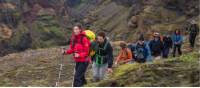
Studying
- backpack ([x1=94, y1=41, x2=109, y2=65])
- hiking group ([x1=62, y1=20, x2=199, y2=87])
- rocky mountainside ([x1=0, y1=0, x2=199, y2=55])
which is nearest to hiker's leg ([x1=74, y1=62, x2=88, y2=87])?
hiking group ([x1=62, y1=20, x2=199, y2=87])

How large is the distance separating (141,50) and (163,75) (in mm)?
5874

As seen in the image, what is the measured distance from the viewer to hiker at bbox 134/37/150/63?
69.2 ft

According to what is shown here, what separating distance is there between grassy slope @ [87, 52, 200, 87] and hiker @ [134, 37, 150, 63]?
3802 mm

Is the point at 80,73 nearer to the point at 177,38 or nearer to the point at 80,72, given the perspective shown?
the point at 80,72

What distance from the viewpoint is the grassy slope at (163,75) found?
14.4 m

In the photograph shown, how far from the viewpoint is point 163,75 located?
1540 cm

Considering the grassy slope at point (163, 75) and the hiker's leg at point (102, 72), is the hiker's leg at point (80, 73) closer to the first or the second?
the hiker's leg at point (102, 72)

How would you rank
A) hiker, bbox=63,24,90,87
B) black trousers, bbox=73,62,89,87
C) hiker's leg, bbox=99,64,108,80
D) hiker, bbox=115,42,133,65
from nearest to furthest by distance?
1. hiker, bbox=63,24,90,87
2. black trousers, bbox=73,62,89,87
3. hiker's leg, bbox=99,64,108,80
4. hiker, bbox=115,42,133,65

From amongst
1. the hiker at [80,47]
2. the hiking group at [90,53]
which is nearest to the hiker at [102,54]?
the hiking group at [90,53]

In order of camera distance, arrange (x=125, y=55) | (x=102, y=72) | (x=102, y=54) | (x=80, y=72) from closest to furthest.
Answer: (x=80, y=72) < (x=102, y=54) < (x=102, y=72) < (x=125, y=55)

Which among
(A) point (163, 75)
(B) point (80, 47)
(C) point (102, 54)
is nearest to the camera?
(A) point (163, 75)

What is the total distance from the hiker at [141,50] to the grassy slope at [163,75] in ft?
12.5

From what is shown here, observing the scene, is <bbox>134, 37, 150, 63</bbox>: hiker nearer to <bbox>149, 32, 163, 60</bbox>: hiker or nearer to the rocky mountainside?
<bbox>149, 32, 163, 60</bbox>: hiker

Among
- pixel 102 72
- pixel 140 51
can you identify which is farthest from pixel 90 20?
pixel 102 72
